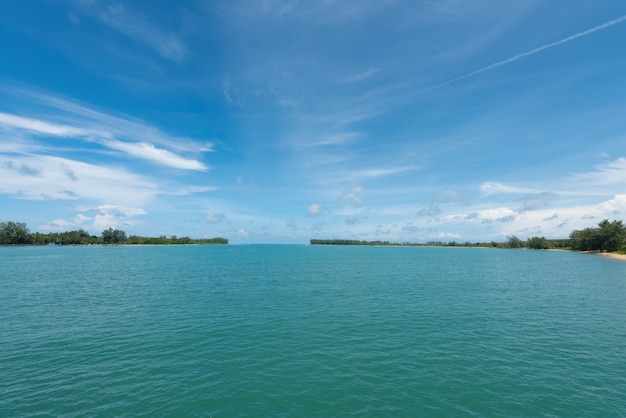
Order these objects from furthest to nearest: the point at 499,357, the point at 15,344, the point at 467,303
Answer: the point at 467,303
the point at 15,344
the point at 499,357

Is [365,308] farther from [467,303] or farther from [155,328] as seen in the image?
[155,328]

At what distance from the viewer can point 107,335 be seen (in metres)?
33.2

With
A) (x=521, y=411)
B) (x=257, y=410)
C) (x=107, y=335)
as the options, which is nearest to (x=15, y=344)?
(x=107, y=335)

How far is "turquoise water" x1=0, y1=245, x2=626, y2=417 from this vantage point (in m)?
20.4

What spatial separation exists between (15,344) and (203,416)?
88.0 ft

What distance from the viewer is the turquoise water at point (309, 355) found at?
2038cm

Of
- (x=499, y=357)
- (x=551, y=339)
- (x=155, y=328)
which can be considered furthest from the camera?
(x=155, y=328)

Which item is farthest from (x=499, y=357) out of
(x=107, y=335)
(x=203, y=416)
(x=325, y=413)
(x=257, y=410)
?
(x=107, y=335)

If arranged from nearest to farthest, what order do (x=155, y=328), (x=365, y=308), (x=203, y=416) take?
(x=203, y=416)
(x=155, y=328)
(x=365, y=308)

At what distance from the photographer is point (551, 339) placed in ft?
108

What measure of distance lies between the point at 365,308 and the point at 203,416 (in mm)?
31873

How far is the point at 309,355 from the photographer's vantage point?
1121 inches

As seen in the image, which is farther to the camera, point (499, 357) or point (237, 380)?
point (499, 357)

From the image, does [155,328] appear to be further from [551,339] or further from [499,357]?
[551,339]
